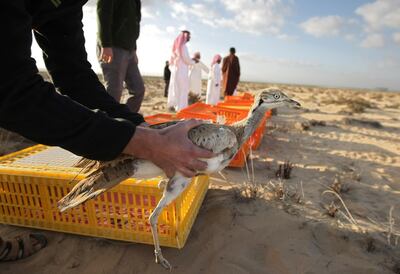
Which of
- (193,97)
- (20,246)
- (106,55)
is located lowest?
(193,97)

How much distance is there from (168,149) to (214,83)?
1135 centimetres

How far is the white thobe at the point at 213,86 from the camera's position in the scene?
12531 mm

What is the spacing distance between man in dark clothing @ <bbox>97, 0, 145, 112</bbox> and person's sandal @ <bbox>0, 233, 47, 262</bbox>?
235 cm

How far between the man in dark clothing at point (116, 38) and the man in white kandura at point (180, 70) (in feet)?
15.4

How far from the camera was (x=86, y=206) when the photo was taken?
105 inches

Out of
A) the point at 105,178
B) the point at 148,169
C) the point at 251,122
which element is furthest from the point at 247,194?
the point at 105,178

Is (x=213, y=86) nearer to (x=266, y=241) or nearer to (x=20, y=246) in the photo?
(x=266, y=241)

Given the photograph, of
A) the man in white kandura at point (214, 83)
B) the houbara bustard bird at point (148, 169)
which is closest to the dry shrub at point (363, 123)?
the man in white kandura at point (214, 83)

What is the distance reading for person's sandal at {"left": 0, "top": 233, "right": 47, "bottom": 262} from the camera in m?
2.54

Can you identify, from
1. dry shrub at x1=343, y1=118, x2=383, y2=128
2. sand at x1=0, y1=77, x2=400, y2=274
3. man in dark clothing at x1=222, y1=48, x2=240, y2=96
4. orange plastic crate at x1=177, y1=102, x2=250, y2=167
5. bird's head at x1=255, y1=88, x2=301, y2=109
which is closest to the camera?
bird's head at x1=255, y1=88, x2=301, y2=109

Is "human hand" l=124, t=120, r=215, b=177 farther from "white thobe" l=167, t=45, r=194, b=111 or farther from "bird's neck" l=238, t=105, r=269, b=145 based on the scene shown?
"white thobe" l=167, t=45, r=194, b=111

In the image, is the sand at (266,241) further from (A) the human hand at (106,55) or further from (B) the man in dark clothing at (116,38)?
(A) the human hand at (106,55)

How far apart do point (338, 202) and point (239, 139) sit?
2170 mm

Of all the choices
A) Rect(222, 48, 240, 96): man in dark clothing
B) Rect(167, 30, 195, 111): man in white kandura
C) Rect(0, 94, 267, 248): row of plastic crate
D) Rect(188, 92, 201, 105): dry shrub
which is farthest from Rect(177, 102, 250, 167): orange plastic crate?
Rect(188, 92, 201, 105): dry shrub
